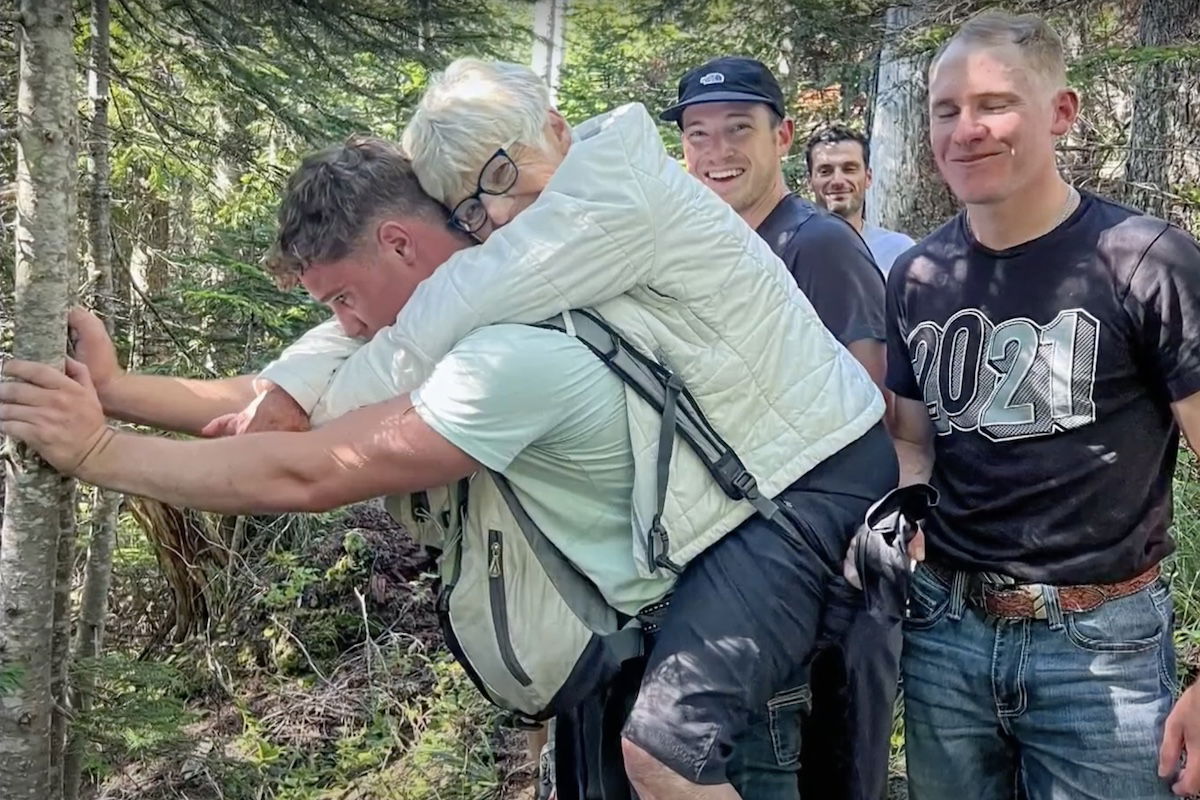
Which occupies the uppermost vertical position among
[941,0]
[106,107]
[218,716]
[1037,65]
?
[941,0]

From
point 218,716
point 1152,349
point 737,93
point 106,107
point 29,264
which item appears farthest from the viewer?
point 218,716

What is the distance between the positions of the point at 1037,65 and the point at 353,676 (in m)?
4.83

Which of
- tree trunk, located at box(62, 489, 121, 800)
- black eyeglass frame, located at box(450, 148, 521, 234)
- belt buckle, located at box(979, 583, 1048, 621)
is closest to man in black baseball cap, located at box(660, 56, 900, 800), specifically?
belt buckle, located at box(979, 583, 1048, 621)

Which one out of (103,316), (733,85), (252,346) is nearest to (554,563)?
(103,316)

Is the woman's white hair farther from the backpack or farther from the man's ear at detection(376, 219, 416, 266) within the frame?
the backpack

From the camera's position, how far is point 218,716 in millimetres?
5523

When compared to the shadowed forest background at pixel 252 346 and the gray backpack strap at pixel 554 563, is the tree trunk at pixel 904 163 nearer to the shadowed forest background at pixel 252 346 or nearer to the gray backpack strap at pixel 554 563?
the shadowed forest background at pixel 252 346

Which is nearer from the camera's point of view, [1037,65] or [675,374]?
[675,374]

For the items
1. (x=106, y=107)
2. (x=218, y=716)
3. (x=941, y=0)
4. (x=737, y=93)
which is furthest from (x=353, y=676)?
(x=941, y=0)

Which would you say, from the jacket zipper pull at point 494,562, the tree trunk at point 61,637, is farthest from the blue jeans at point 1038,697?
the tree trunk at point 61,637

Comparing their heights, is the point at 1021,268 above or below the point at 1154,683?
above

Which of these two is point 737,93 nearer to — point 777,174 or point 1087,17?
point 777,174

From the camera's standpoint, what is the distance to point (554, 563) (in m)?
2.11

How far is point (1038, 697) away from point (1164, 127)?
207 inches
